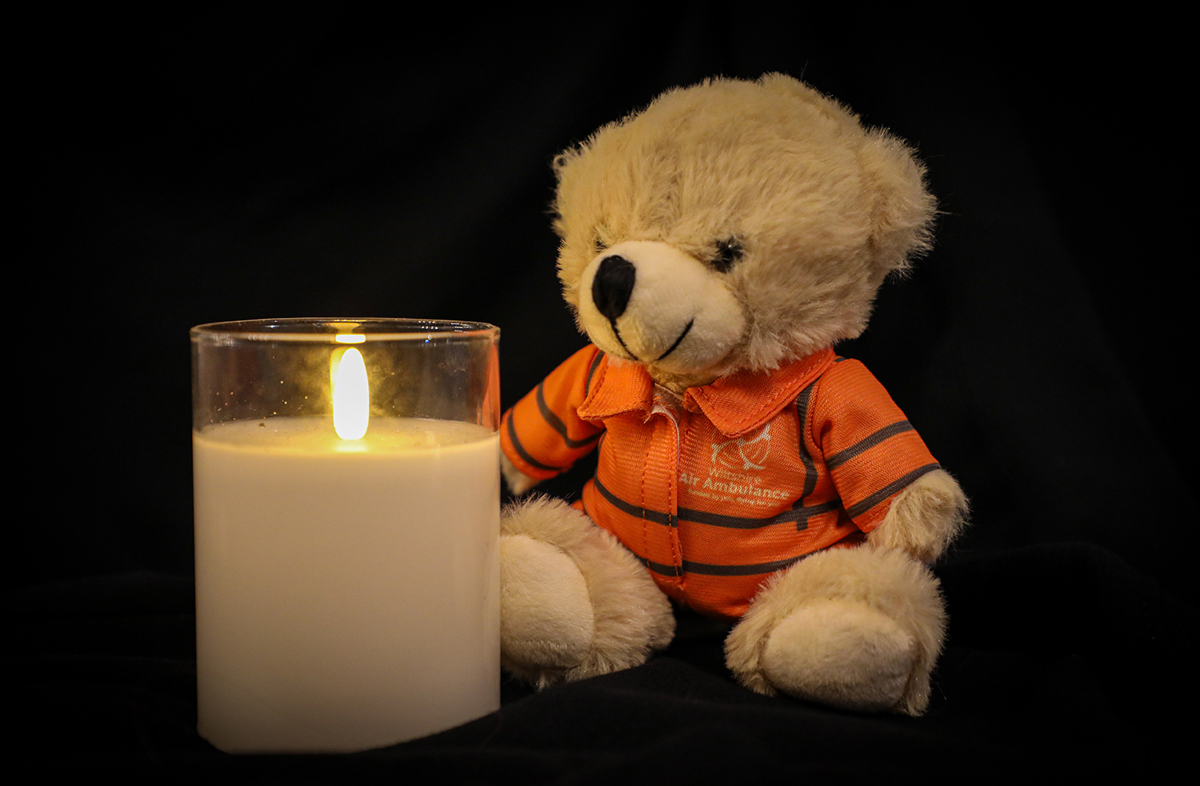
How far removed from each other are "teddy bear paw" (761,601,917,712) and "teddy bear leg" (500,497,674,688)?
0.15m

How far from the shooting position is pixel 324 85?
45.8 inches

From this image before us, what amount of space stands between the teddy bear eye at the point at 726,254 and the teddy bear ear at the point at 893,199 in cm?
13

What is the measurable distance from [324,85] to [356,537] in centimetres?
65

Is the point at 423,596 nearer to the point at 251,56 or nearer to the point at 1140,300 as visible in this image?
the point at 251,56

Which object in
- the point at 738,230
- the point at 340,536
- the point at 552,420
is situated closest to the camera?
the point at 340,536

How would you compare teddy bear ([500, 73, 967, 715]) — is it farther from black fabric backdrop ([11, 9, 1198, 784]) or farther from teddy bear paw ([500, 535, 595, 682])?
black fabric backdrop ([11, 9, 1198, 784])

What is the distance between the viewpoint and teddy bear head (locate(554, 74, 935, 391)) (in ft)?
2.71

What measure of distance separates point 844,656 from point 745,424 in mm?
211

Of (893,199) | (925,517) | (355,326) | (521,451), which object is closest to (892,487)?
(925,517)

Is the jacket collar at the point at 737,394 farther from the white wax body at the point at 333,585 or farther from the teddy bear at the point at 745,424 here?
the white wax body at the point at 333,585

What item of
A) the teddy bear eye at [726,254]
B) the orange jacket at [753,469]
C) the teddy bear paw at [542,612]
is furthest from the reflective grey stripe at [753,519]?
the teddy bear eye at [726,254]

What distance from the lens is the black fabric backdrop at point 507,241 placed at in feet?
3.65

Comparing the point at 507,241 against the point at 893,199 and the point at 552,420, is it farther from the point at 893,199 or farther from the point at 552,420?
the point at 893,199

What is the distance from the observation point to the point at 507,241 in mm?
1235
